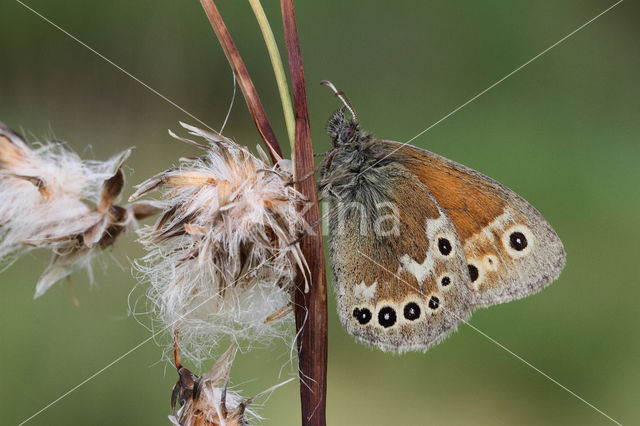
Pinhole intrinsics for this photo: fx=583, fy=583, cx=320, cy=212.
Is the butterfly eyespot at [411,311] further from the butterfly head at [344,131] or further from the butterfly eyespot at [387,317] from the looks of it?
the butterfly head at [344,131]

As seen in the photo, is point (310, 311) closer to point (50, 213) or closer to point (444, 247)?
point (50, 213)

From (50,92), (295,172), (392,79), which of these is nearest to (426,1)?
(392,79)

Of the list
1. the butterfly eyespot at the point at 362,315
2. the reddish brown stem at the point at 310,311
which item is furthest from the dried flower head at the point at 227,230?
the butterfly eyespot at the point at 362,315

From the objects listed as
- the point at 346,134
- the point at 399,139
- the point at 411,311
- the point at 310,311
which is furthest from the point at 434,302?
the point at 399,139

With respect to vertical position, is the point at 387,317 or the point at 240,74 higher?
the point at 240,74

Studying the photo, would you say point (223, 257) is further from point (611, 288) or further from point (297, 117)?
point (611, 288)

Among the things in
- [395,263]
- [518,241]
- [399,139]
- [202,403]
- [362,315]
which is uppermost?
[399,139]

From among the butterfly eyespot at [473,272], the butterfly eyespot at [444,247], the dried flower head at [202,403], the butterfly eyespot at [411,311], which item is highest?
the butterfly eyespot at [444,247]

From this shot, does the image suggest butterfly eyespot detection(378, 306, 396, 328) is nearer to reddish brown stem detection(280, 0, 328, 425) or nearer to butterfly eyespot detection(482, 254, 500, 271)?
butterfly eyespot detection(482, 254, 500, 271)
